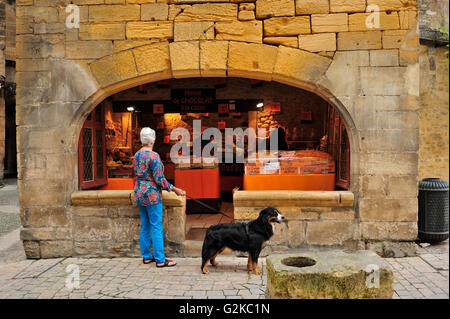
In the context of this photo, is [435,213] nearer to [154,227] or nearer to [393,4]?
[393,4]

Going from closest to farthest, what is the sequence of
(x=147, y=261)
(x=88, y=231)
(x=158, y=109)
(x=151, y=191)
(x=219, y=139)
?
(x=151, y=191), (x=147, y=261), (x=88, y=231), (x=158, y=109), (x=219, y=139)

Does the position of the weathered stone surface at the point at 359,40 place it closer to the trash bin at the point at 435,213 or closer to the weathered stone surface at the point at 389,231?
the trash bin at the point at 435,213

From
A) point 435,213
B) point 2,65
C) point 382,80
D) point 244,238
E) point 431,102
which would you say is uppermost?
point 2,65

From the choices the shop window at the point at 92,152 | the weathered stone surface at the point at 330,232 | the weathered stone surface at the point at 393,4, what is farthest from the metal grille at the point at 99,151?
the weathered stone surface at the point at 393,4

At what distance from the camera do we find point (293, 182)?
5102 millimetres

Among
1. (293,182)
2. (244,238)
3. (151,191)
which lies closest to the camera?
(244,238)

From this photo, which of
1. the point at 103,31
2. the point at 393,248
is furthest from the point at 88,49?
the point at 393,248

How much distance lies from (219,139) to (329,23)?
455 cm

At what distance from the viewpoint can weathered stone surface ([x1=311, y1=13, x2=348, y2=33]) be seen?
4.46 meters

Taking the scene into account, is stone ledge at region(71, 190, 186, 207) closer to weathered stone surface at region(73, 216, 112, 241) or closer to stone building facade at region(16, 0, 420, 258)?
stone building facade at region(16, 0, 420, 258)

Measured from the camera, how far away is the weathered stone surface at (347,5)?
4.44 meters

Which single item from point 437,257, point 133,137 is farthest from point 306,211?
point 133,137

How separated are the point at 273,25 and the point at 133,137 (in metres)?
5.76

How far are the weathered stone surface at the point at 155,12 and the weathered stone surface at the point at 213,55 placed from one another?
64cm
